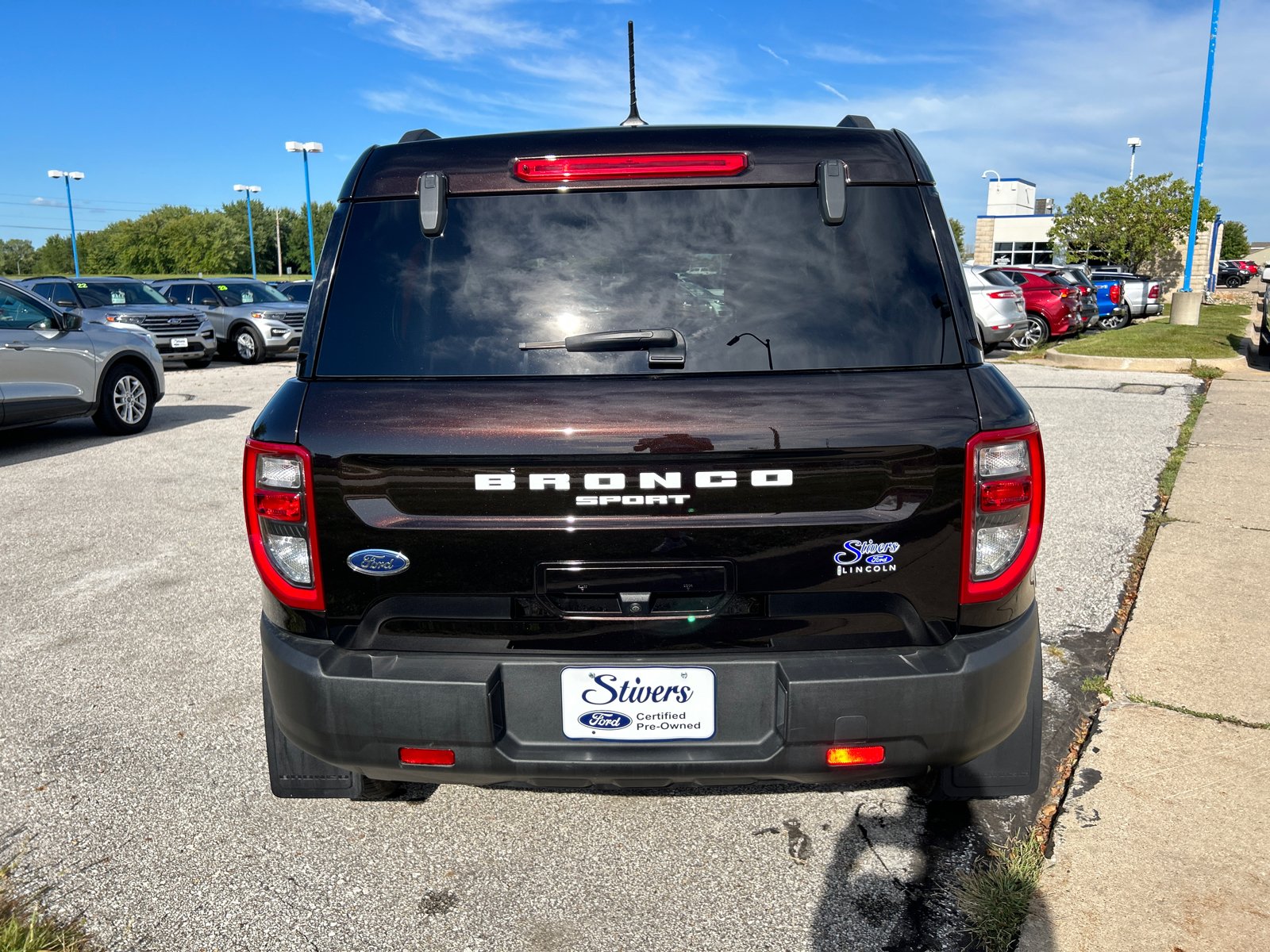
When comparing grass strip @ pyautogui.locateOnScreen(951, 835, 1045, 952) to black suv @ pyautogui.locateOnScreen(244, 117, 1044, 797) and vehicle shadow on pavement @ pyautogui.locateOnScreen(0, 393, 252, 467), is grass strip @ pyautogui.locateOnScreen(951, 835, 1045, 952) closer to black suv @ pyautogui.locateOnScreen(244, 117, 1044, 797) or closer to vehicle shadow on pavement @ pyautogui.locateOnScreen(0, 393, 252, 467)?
black suv @ pyautogui.locateOnScreen(244, 117, 1044, 797)

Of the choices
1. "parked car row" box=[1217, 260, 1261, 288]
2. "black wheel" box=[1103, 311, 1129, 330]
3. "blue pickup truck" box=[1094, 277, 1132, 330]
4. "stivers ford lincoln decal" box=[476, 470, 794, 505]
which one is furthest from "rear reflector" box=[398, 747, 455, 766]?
"parked car row" box=[1217, 260, 1261, 288]

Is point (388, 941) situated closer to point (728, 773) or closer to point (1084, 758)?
point (728, 773)

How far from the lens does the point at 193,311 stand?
17922mm

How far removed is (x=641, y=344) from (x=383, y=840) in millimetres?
1725

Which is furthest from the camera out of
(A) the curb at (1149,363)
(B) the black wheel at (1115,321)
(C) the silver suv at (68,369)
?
(B) the black wheel at (1115,321)

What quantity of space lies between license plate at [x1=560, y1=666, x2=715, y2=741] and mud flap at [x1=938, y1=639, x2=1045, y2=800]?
83cm

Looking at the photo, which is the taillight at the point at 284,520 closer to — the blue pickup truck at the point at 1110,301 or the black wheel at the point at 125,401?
the black wheel at the point at 125,401

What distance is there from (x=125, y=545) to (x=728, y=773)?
5.19 m

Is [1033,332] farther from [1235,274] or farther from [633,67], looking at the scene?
[1235,274]

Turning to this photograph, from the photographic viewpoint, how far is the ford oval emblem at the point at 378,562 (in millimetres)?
2201

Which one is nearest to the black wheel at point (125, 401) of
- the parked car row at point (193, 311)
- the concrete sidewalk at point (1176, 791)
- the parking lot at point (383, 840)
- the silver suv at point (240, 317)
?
the parked car row at point (193, 311)

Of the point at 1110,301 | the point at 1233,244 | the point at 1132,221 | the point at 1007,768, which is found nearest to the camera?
the point at 1007,768

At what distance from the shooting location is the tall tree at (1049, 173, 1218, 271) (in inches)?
1852

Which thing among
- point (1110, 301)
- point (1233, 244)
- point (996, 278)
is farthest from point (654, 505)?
point (1233, 244)
